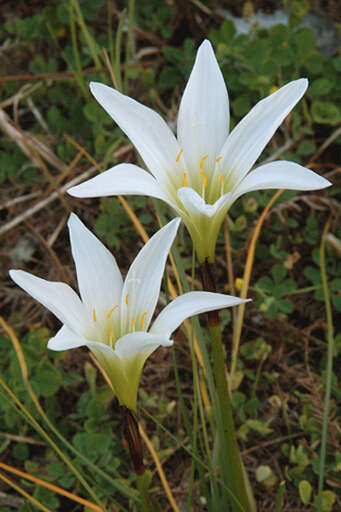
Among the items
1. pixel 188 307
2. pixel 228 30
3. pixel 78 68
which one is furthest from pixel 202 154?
pixel 228 30

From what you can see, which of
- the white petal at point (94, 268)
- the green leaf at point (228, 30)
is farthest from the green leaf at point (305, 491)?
the green leaf at point (228, 30)

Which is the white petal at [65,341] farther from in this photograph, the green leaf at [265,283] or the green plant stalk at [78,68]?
the green plant stalk at [78,68]

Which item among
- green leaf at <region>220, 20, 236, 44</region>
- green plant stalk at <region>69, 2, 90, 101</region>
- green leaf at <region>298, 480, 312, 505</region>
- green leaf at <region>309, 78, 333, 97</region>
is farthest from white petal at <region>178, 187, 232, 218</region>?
green leaf at <region>220, 20, 236, 44</region>

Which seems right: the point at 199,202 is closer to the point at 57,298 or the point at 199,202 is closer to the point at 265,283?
the point at 57,298

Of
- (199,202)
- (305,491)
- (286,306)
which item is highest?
(199,202)

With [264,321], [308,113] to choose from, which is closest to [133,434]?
[264,321]

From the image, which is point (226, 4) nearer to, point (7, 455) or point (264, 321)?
point (264, 321)
